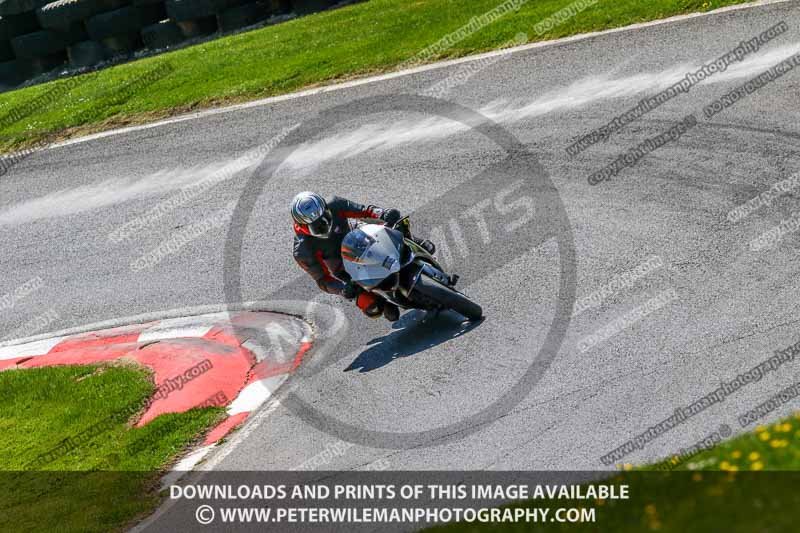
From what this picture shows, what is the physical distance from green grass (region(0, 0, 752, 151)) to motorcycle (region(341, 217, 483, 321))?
8184 mm

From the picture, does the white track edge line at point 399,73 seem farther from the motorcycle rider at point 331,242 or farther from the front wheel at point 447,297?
the front wheel at point 447,297

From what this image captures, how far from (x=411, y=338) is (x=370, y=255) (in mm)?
1137

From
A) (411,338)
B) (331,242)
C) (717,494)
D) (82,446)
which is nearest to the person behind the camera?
(717,494)

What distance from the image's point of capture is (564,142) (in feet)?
45.1

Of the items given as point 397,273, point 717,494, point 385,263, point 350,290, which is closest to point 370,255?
point 385,263

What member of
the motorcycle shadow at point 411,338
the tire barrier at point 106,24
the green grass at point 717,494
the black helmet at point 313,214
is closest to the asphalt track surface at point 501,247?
the motorcycle shadow at point 411,338

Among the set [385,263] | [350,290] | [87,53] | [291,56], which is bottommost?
[350,290]

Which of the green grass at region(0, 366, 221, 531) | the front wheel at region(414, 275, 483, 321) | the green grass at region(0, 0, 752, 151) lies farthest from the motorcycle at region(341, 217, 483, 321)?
the green grass at region(0, 0, 752, 151)

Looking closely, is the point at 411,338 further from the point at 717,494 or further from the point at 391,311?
the point at 717,494

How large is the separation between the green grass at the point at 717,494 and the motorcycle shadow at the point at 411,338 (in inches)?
148

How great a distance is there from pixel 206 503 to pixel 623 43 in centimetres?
1097

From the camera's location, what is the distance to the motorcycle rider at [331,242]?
10391 mm

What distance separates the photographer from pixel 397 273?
10250mm

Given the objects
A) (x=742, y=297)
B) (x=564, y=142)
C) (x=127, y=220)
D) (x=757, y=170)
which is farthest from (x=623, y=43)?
(x=127, y=220)
